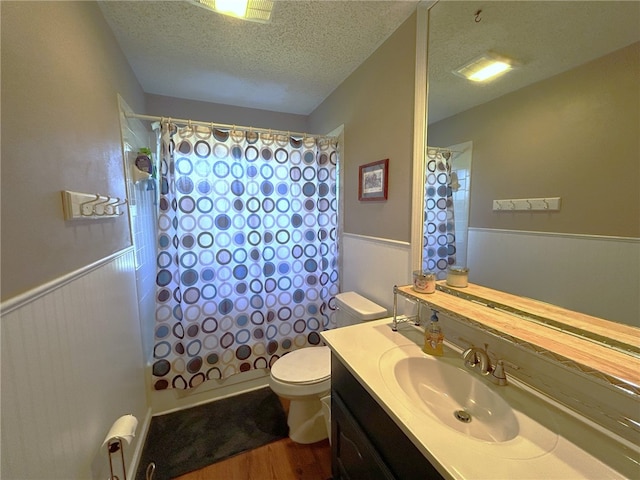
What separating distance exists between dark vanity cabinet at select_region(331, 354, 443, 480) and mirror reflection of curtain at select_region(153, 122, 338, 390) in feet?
3.24

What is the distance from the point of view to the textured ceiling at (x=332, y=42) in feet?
2.45

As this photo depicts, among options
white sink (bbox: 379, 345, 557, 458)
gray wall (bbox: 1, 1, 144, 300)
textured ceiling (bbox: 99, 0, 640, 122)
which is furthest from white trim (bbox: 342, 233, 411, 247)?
gray wall (bbox: 1, 1, 144, 300)

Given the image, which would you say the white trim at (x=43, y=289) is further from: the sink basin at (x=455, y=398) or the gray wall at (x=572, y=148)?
the gray wall at (x=572, y=148)

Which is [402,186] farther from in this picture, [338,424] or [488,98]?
[338,424]

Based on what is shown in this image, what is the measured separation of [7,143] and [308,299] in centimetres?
178

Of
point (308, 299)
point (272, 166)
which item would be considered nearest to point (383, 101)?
point (272, 166)

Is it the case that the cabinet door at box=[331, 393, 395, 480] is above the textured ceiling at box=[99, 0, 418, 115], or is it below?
below

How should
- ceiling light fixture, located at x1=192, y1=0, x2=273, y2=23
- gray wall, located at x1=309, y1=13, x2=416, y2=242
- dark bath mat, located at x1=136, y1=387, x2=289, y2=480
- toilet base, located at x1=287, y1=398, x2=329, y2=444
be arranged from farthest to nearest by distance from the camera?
toilet base, located at x1=287, y1=398, x2=329, y2=444 → dark bath mat, located at x1=136, y1=387, x2=289, y2=480 → gray wall, located at x1=309, y1=13, x2=416, y2=242 → ceiling light fixture, located at x1=192, y1=0, x2=273, y2=23

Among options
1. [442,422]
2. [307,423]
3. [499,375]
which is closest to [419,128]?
[499,375]

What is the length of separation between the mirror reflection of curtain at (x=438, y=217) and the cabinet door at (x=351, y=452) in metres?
0.75

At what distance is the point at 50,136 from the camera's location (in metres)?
0.78

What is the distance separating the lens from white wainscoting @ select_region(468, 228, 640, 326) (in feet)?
2.17

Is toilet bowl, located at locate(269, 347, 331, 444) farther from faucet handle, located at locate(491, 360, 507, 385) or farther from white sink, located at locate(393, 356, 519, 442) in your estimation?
faucet handle, located at locate(491, 360, 507, 385)

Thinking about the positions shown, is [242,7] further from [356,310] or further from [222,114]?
[356,310]
